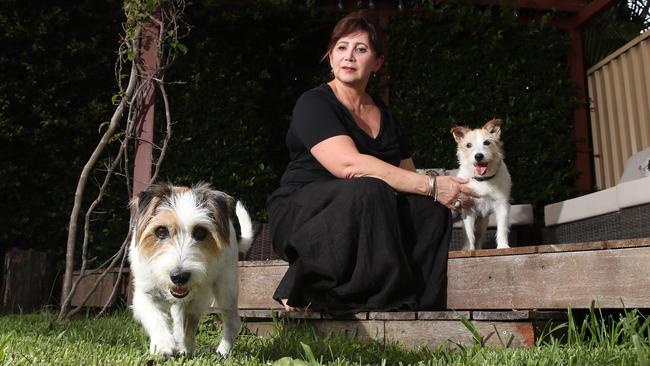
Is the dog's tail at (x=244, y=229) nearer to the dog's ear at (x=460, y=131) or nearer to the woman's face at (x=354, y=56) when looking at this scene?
the woman's face at (x=354, y=56)

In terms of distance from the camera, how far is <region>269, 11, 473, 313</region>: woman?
2980 millimetres

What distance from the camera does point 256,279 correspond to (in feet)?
13.0

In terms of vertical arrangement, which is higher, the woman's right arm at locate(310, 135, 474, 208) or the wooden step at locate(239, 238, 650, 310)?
the woman's right arm at locate(310, 135, 474, 208)

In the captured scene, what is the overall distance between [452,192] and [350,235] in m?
0.50

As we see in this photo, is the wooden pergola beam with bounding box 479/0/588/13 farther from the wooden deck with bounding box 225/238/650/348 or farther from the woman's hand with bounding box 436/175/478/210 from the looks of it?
the woman's hand with bounding box 436/175/478/210

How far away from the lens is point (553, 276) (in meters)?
3.13

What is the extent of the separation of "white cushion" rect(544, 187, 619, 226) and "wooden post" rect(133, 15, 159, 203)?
9.44ft

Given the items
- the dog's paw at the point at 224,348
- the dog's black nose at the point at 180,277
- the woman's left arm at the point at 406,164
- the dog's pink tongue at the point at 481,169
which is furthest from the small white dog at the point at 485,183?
the dog's black nose at the point at 180,277

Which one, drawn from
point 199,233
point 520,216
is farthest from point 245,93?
point 199,233

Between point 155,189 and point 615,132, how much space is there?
514 cm

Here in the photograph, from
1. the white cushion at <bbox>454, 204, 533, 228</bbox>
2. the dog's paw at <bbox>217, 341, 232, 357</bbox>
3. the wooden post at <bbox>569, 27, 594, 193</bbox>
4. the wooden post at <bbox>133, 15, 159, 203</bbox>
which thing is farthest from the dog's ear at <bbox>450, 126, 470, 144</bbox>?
the dog's paw at <bbox>217, 341, 232, 357</bbox>

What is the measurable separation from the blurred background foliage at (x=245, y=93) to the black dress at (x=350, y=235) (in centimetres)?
220

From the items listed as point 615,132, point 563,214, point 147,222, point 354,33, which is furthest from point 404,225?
point 615,132

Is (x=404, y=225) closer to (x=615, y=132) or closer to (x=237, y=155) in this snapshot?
(x=237, y=155)
